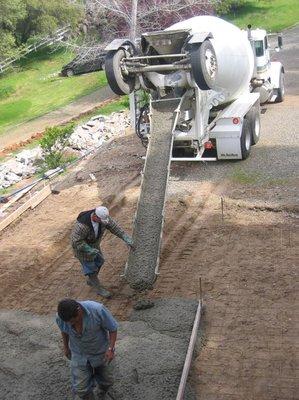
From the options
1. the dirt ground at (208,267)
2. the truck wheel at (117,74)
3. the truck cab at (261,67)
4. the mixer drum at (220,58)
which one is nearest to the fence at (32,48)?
the truck cab at (261,67)

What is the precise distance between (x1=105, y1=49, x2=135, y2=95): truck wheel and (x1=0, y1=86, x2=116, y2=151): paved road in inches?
346

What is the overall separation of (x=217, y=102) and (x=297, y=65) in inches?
535

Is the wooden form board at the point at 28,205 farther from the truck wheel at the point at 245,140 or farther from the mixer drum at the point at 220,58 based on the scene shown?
the truck wheel at the point at 245,140

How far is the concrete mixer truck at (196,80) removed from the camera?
11734 millimetres

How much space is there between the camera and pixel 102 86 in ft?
87.2

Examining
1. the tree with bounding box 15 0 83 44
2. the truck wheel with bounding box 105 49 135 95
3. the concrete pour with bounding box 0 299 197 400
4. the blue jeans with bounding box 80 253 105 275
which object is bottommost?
the concrete pour with bounding box 0 299 197 400

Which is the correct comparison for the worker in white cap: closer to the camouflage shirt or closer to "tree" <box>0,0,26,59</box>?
the camouflage shirt

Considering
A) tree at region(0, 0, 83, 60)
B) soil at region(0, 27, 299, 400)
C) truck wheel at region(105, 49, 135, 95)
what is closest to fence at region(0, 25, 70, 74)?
tree at region(0, 0, 83, 60)

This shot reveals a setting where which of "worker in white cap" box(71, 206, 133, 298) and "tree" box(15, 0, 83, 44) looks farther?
"tree" box(15, 0, 83, 44)

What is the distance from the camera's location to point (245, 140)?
43.9 ft

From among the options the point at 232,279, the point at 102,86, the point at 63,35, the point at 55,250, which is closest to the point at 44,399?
the point at 232,279

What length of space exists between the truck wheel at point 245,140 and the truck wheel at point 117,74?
122 inches

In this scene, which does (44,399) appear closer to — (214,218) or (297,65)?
(214,218)

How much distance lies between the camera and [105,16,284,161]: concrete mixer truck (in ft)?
38.5
